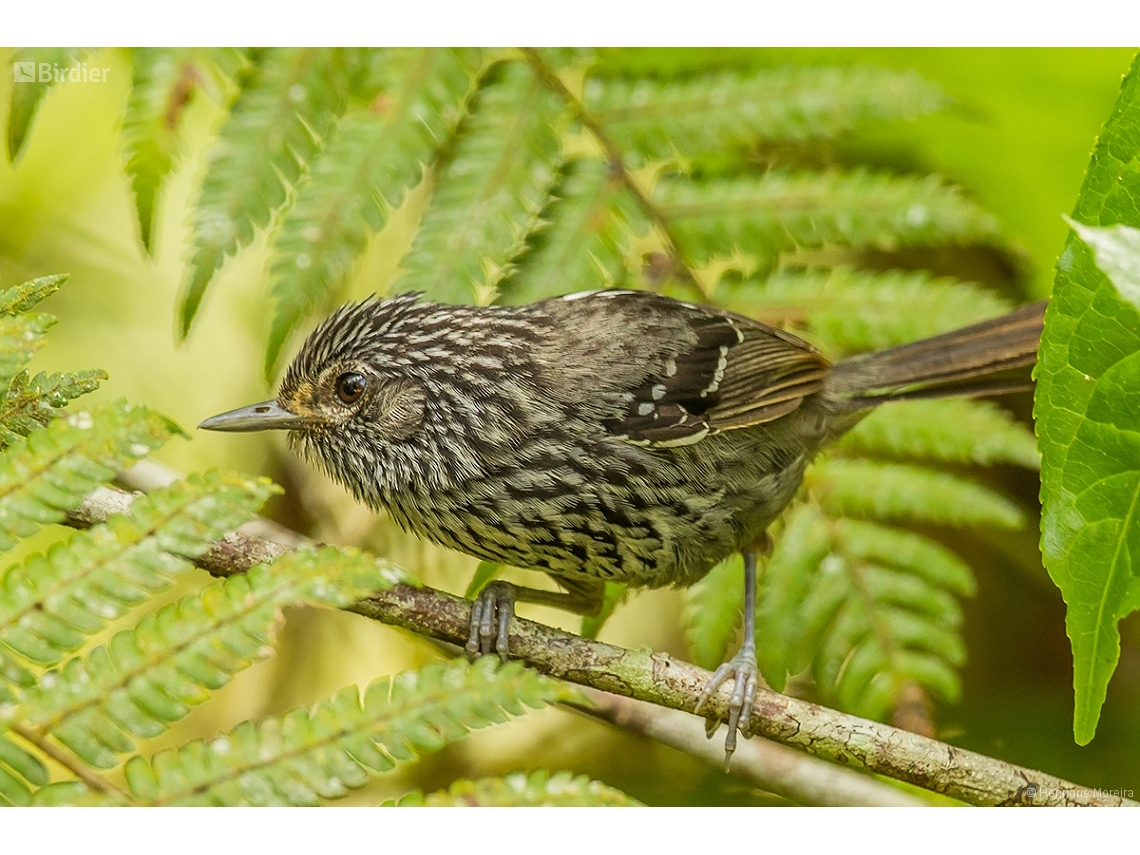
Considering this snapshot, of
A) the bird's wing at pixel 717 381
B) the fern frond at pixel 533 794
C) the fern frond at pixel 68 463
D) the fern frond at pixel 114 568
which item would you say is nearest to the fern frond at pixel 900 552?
the bird's wing at pixel 717 381

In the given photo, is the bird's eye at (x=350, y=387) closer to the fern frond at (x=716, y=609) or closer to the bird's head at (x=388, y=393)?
the bird's head at (x=388, y=393)

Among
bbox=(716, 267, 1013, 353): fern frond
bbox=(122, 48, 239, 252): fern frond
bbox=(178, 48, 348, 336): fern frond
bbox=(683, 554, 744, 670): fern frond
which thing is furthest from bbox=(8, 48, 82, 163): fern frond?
bbox=(683, 554, 744, 670): fern frond

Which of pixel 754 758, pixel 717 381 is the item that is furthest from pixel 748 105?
pixel 754 758

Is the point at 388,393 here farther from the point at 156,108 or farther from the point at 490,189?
the point at 156,108

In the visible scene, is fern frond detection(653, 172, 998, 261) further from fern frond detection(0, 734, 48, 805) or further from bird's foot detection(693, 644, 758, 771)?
fern frond detection(0, 734, 48, 805)

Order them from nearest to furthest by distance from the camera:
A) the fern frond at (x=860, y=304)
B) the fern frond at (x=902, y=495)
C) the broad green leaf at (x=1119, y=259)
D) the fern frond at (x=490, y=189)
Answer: the broad green leaf at (x=1119, y=259), the fern frond at (x=490, y=189), the fern frond at (x=902, y=495), the fern frond at (x=860, y=304)
